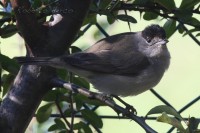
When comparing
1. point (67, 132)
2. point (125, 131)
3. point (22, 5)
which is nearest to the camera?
point (22, 5)

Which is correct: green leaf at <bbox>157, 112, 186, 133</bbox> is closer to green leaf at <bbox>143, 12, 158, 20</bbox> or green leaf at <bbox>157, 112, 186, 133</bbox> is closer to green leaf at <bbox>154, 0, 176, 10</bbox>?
green leaf at <bbox>154, 0, 176, 10</bbox>

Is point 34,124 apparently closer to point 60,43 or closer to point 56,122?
point 56,122

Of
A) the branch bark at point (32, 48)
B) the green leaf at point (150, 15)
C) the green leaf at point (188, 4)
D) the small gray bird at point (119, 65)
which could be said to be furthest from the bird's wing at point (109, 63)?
the green leaf at point (188, 4)

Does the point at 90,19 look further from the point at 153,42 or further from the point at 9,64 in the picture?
the point at 153,42

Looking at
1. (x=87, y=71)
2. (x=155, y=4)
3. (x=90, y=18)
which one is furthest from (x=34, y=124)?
(x=155, y=4)

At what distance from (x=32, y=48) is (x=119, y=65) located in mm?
689

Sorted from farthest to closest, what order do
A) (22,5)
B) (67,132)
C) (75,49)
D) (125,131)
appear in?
(125,131) → (75,49) → (67,132) → (22,5)

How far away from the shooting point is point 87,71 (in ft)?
8.20

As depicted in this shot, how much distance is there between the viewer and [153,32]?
2.81m

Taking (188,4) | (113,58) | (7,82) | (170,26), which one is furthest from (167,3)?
(7,82)

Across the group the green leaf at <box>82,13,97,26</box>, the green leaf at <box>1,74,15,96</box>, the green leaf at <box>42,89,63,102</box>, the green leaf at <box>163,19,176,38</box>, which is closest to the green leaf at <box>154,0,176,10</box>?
the green leaf at <box>163,19,176,38</box>

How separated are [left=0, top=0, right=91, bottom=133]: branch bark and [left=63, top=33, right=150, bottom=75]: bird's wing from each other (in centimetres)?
38

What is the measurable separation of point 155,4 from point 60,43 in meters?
0.50

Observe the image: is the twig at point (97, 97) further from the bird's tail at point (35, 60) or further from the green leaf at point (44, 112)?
the green leaf at point (44, 112)
